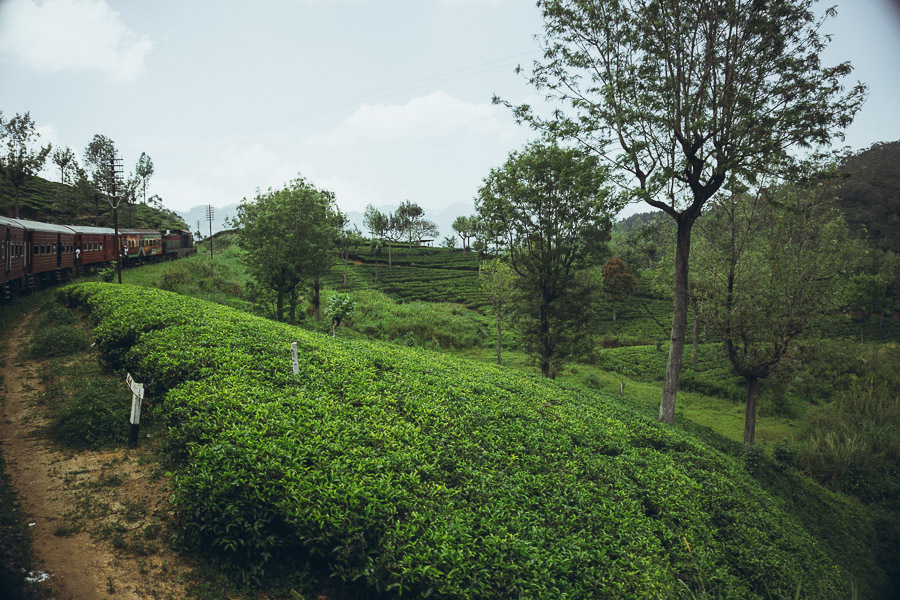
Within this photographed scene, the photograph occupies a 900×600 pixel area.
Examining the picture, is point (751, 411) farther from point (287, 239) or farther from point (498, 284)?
point (287, 239)

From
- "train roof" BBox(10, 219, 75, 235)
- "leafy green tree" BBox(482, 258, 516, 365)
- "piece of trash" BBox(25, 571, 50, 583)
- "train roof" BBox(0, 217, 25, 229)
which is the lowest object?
"piece of trash" BBox(25, 571, 50, 583)

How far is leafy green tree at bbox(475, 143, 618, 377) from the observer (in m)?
16.9

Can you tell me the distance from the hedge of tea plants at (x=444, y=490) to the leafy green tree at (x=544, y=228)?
1001cm

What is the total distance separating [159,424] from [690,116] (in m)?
13.5

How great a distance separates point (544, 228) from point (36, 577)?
16729mm

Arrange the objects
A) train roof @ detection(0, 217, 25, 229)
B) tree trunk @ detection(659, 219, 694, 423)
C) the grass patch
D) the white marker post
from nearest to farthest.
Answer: the white marker post < the grass patch < tree trunk @ detection(659, 219, 694, 423) < train roof @ detection(0, 217, 25, 229)

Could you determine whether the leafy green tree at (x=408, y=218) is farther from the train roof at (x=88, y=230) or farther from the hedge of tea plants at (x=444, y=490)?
the hedge of tea plants at (x=444, y=490)

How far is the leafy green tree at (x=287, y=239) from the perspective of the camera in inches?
739

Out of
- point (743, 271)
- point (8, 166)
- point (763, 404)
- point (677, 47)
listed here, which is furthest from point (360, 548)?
point (8, 166)

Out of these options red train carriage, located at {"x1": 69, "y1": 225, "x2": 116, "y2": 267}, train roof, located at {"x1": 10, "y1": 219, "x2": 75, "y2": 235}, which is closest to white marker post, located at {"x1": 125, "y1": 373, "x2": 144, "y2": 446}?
train roof, located at {"x1": 10, "y1": 219, "x2": 75, "y2": 235}

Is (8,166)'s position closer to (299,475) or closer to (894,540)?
(299,475)

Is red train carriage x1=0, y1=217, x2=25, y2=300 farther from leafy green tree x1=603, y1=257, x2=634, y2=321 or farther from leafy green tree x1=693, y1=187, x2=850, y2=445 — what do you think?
leafy green tree x1=603, y1=257, x2=634, y2=321

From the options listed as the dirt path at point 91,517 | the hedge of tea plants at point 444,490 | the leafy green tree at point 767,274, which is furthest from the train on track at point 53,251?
the leafy green tree at point 767,274

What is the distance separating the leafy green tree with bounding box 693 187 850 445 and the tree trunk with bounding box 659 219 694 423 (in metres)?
3.22
